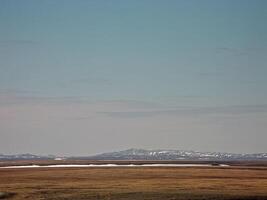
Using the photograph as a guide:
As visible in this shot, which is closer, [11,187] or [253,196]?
[253,196]

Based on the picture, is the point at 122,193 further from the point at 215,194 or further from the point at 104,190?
the point at 215,194

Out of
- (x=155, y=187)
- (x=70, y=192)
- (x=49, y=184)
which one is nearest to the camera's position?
(x=70, y=192)

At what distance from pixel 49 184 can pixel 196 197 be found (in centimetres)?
2819

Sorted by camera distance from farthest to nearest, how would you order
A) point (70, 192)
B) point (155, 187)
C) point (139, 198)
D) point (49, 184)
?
point (49, 184) < point (155, 187) < point (70, 192) < point (139, 198)

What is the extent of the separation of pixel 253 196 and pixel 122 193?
17533 mm

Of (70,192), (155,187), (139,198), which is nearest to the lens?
(139,198)

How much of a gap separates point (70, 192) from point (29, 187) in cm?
1009

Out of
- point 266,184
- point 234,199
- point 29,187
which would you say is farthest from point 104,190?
point 266,184

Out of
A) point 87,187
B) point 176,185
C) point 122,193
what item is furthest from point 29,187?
point 176,185

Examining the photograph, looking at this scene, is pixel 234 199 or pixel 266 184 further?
pixel 266 184

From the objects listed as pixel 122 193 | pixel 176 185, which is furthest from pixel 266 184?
pixel 122 193

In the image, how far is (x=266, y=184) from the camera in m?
94.1

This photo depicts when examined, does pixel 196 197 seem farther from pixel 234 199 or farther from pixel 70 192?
pixel 70 192

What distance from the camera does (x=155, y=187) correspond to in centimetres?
8525
